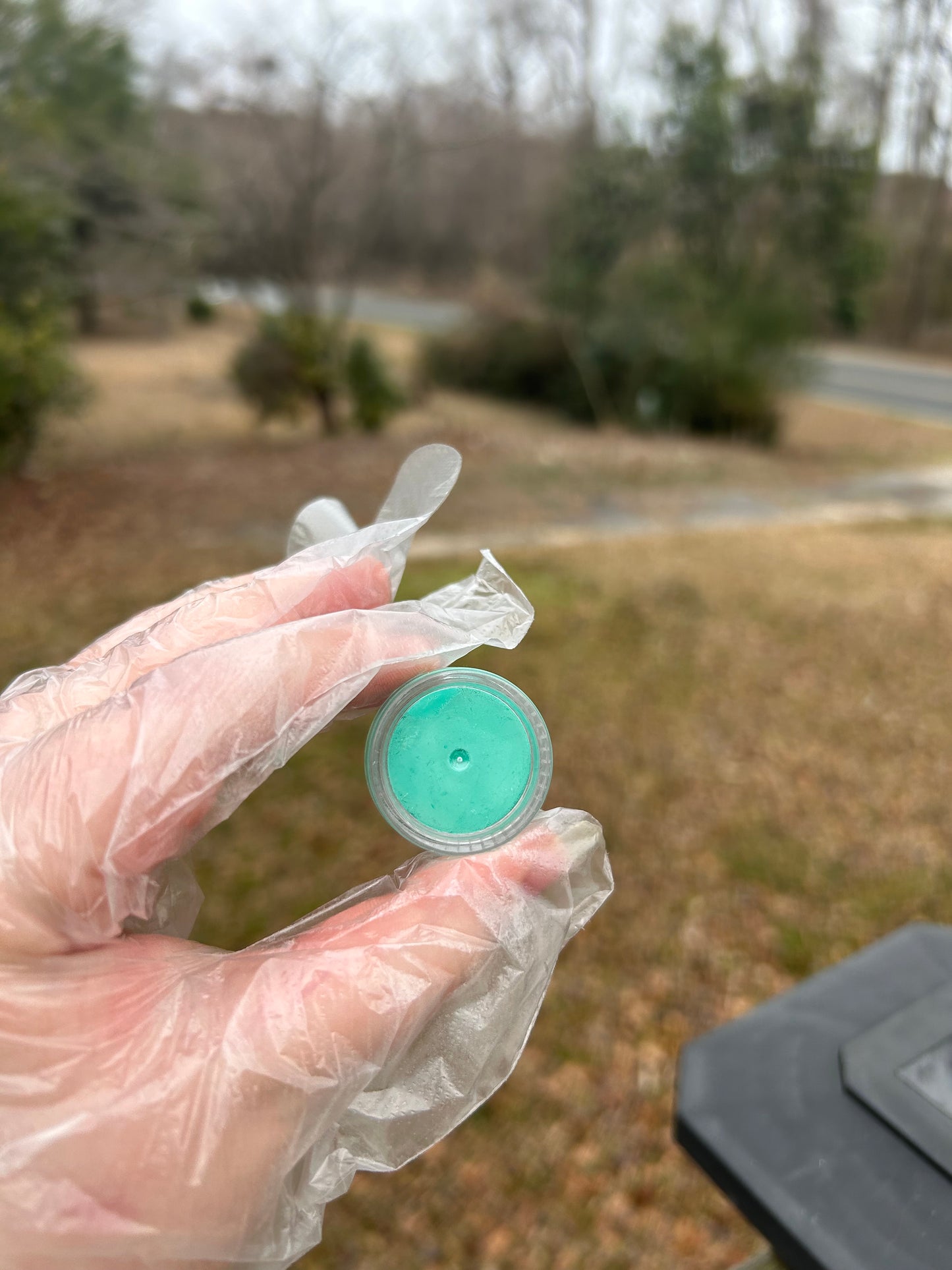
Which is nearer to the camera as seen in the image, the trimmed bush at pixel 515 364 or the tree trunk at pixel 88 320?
the trimmed bush at pixel 515 364

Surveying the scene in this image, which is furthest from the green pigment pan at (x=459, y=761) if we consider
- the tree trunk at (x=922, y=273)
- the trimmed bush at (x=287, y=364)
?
the tree trunk at (x=922, y=273)

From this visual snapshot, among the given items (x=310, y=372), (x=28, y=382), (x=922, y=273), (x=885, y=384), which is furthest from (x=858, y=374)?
(x=28, y=382)

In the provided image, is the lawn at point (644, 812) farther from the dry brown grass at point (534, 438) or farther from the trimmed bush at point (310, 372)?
the trimmed bush at point (310, 372)

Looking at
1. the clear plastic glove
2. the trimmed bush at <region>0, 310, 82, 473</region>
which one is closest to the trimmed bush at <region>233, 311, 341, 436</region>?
the trimmed bush at <region>0, 310, 82, 473</region>

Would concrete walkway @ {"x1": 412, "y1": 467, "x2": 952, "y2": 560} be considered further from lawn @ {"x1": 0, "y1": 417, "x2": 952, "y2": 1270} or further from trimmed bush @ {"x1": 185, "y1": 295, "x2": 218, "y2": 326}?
trimmed bush @ {"x1": 185, "y1": 295, "x2": 218, "y2": 326}

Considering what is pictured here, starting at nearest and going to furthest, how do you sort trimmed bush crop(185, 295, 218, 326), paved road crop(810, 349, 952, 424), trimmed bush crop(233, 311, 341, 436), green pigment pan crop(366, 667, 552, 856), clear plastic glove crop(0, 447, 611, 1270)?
clear plastic glove crop(0, 447, 611, 1270)
green pigment pan crop(366, 667, 552, 856)
trimmed bush crop(233, 311, 341, 436)
paved road crop(810, 349, 952, 424)
trimmed bush crop(185, 295, 218, 326)

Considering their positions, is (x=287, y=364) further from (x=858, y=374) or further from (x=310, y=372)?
(x=858, y=374)
